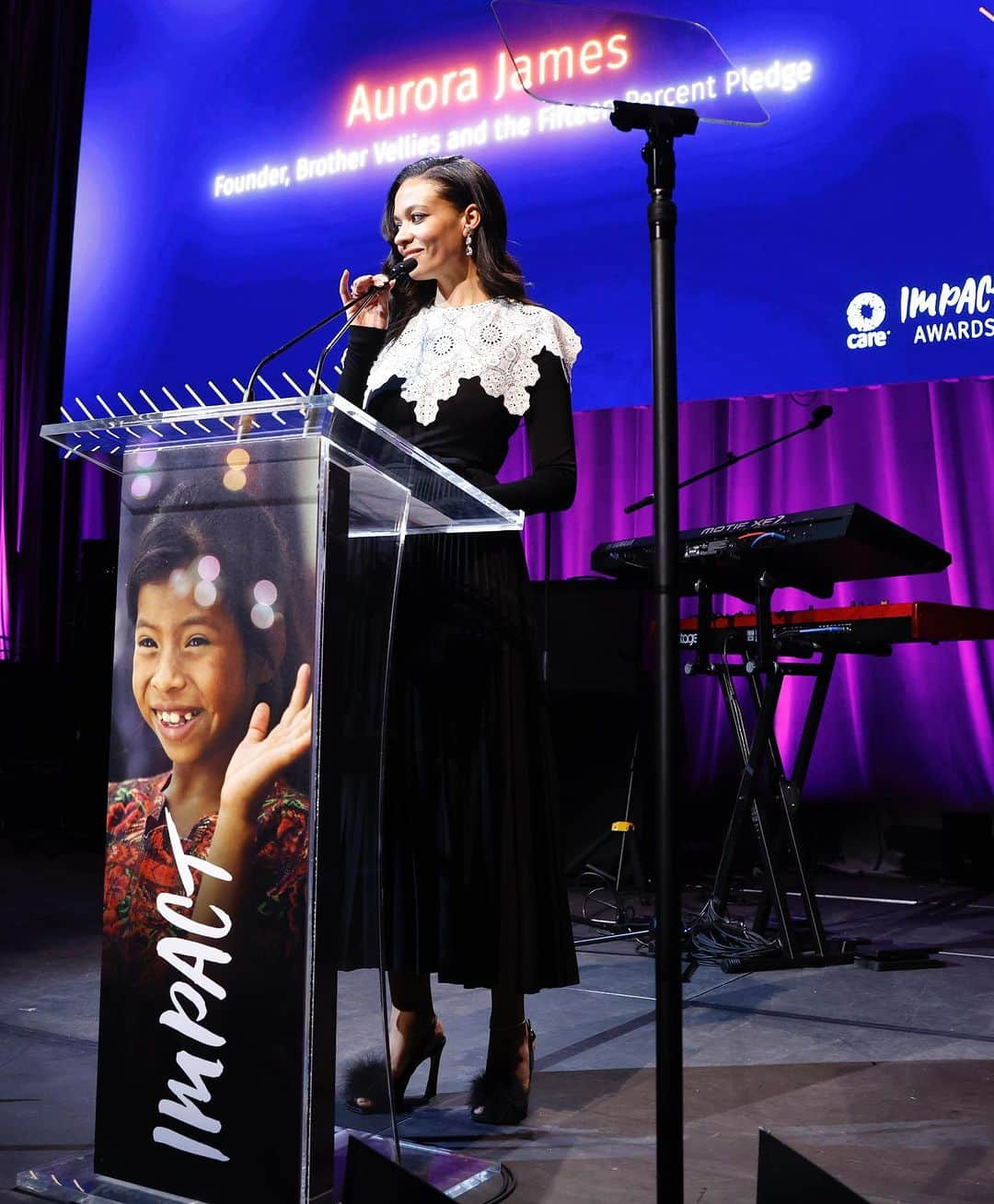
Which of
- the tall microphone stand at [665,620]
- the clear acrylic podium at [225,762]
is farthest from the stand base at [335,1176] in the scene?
the tall microphone stand at [665,620]

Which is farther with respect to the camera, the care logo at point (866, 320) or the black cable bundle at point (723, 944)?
the care logo at point (866, 320)

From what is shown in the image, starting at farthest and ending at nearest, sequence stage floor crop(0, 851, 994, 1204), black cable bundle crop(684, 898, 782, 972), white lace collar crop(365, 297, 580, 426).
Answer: black cable bundle crop(684, 898, 782, 972) → white lace collar crop(365, 297, 580, 426) → stage floor crop(0, 851, 994, 1204)

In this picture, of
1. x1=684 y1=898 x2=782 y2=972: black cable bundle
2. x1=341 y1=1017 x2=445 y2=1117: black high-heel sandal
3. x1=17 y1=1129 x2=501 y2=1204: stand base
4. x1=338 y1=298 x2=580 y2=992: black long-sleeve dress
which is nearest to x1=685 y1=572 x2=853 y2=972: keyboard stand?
x1=684 y1=898 x2=782 y2=972: black cable bundle

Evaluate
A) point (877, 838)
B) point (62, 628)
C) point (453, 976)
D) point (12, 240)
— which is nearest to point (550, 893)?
point (453, 976)

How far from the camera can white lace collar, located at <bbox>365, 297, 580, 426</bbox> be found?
1.73 metres

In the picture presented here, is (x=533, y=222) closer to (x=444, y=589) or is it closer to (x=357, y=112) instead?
(x=357, y=112)

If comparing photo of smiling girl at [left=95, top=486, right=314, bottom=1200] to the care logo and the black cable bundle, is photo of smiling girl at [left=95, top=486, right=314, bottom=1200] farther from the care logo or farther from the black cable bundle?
the care logo

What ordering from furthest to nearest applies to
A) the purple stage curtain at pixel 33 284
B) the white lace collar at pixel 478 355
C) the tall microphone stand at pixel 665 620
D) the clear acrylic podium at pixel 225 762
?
the purple stage curtain at pixel 33 284
the white lace collar at pixel 478 355
the clear acrylic podium at pixel 225 762
the tall microphone stand at pixel 665 620

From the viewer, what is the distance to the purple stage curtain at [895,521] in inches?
168

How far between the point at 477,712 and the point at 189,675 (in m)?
0.49

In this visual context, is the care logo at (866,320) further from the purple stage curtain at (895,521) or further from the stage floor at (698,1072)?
the stage floor at (698,1072)

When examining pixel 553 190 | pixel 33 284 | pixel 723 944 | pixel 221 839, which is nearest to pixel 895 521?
pixel 553 190

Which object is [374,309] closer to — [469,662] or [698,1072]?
[469,662]

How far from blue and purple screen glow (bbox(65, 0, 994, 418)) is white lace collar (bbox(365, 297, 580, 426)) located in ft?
6.44
